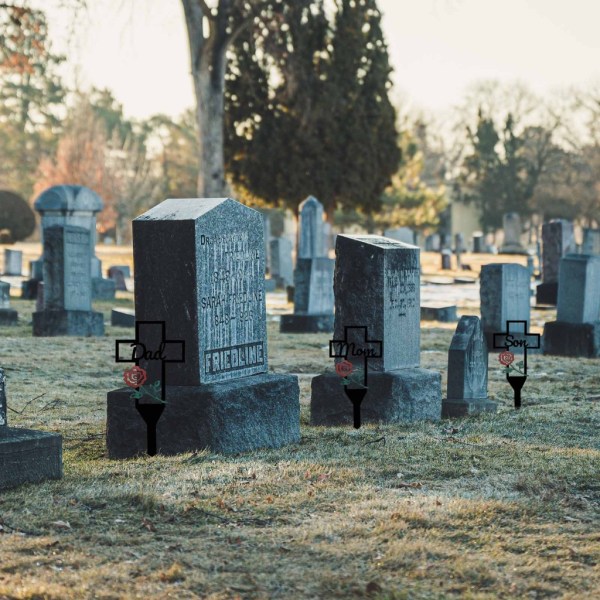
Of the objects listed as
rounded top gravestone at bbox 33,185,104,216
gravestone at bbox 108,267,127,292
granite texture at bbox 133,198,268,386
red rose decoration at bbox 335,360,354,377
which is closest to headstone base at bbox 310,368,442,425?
red rose decoration at bbox 335,360,354,377

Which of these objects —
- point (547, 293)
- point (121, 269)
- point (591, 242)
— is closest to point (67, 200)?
point (121, 269)

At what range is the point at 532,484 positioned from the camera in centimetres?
642

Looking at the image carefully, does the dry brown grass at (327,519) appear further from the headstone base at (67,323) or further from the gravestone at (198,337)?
the headstone base at (67,323)

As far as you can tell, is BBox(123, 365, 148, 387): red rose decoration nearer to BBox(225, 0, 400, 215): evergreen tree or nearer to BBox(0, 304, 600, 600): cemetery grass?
BBox(0, 304, 600, 600): cemetery grass

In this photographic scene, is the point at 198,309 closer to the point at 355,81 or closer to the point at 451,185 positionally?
the point at 355,81

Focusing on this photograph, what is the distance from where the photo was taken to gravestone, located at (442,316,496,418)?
9586 mm

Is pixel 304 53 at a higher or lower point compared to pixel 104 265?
higher

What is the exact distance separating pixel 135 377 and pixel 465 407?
10.8ft

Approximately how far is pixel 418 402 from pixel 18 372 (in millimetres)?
4680

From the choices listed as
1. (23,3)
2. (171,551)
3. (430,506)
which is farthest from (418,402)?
(23,3)

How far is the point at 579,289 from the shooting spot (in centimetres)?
1468

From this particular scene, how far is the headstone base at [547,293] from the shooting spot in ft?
79.0

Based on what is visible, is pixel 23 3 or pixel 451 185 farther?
pixel 451 185

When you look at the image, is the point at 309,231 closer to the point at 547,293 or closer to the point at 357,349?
the point at 547,293
